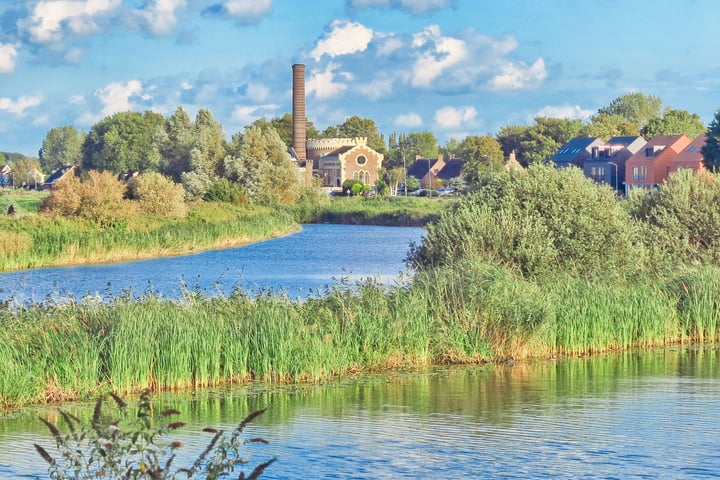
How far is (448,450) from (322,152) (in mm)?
124878

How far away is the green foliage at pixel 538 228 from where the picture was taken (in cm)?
2491

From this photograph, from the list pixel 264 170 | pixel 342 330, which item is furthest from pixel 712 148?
pixel 342 330

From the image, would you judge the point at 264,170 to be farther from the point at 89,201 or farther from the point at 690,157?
the point at 690,157

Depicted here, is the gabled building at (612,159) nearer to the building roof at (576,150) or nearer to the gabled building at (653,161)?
the building roof at (576,150)

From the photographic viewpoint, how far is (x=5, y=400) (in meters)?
15.8

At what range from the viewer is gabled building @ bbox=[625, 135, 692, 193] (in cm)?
10894

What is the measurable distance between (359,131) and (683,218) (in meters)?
136

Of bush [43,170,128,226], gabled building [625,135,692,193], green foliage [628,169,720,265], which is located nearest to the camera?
green foliage [628,169,720,265]

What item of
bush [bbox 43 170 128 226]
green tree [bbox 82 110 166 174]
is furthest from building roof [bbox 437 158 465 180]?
bush [bbox 43 170 128 226]

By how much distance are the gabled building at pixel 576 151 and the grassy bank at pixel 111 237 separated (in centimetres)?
6261

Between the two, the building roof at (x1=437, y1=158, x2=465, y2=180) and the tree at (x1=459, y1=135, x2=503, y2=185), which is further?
→ the building roof at (x1=437, y1=158, x2=465, y2=180)

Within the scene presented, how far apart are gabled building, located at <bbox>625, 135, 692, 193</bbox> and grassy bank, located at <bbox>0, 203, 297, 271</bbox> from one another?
54813 mm

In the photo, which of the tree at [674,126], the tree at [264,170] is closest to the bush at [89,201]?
the tree at [264,170]

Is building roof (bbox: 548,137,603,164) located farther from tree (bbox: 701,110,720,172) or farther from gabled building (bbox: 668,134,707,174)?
tree (bbox: 701,110,720,172)
